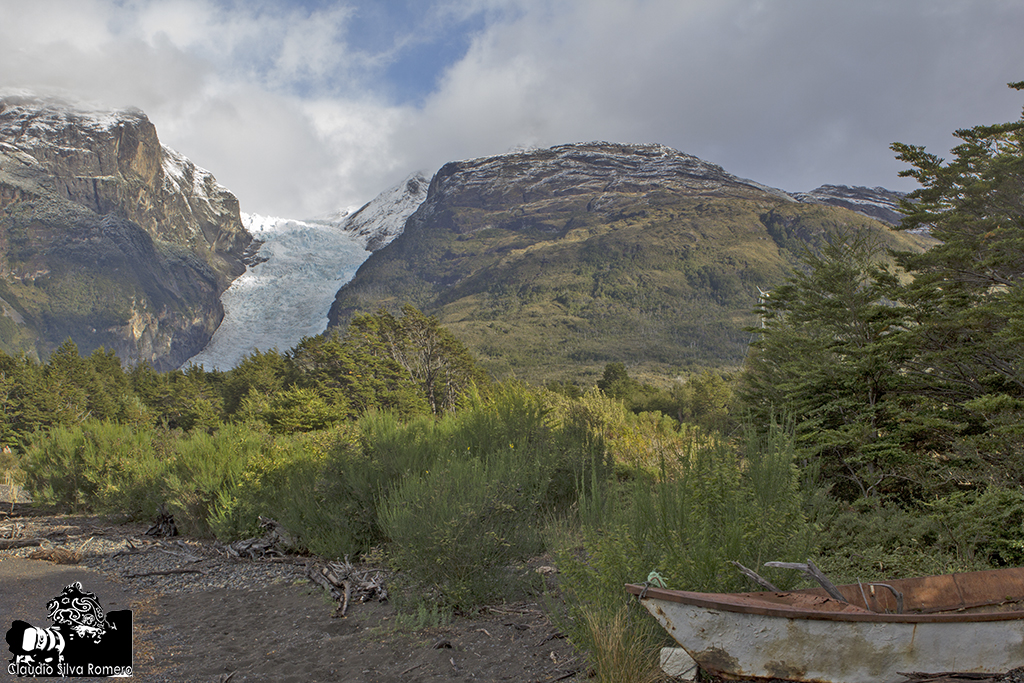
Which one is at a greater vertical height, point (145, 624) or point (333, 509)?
point (333, 509)

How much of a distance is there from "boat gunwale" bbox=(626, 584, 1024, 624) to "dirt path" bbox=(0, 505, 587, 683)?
49.6 inches

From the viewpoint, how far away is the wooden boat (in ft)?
10.3

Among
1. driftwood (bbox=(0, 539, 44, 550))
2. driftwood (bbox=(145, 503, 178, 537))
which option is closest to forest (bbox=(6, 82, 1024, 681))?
driftwood (bbox=(145, 503, 178, 537))

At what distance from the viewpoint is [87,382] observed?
36.4 meters

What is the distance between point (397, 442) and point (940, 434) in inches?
297

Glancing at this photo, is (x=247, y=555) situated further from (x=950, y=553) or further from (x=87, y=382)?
(x=87, y=382)

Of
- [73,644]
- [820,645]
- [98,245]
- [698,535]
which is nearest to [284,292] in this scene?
[98,245]

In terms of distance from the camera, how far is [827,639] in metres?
3.15

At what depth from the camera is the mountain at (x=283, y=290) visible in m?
141

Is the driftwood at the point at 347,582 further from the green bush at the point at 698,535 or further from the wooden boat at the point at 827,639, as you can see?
the wooden boat at the point at 827,639

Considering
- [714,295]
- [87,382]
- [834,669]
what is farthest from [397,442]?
[714,295]

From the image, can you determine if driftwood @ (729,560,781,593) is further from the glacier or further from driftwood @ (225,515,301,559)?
the glacier

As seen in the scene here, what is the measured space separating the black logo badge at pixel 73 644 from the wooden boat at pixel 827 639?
180 inches

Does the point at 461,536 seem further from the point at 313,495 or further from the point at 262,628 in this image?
the point at 313,495
